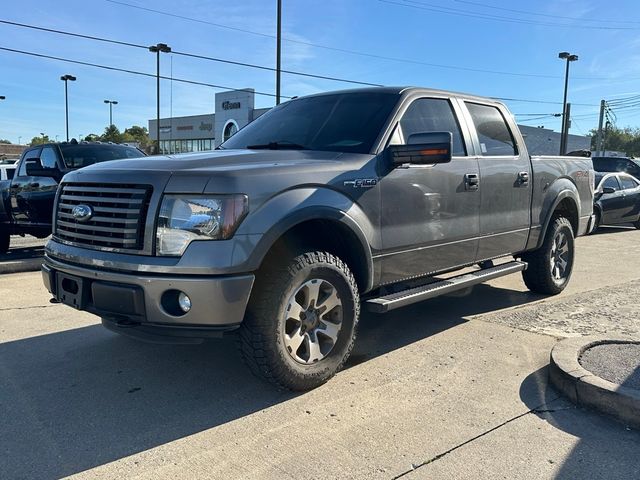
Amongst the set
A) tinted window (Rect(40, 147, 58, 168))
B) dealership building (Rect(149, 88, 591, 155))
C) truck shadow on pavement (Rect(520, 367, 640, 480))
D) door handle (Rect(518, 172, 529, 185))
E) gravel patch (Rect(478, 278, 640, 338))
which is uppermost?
dealership building (Rect(149, 88, 591, 155))

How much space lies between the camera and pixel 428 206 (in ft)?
14.5

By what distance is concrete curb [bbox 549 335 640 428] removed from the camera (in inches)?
129

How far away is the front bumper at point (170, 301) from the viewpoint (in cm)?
310

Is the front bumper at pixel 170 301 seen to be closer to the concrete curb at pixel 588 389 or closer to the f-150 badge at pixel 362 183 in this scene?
the f-150 badge at pixel 362 183

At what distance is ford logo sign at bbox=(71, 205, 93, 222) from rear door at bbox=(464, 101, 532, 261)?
10.7 ft

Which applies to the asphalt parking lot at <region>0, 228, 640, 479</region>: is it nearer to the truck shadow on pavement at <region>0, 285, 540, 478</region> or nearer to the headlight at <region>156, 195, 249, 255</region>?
the truck shadow on pavement at <region>0, 285, 540, 478</region>

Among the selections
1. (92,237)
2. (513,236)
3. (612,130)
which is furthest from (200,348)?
(612,130)

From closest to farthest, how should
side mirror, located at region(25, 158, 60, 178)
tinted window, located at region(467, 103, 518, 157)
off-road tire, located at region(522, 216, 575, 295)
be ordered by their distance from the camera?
tinted window, located at region(467, 103, 518, 157)
off-road tire, located at region(522, 216, 575, 295)
side mirror, located at region(25, 158, 60, 178)

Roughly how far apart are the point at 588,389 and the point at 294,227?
209cm

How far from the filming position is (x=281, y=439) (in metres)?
3.07

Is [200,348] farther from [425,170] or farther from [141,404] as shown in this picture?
[425,170]

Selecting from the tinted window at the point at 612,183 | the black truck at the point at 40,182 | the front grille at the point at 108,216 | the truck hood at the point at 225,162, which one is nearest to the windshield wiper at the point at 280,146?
the truck hood at the point at 225,162

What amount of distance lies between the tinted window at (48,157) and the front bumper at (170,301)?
6.43m

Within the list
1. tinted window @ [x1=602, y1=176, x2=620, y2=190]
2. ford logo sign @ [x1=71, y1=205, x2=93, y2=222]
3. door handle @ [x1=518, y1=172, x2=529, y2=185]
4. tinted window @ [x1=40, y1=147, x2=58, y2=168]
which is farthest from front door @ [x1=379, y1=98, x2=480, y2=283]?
tinted window @ [x1=602, y1=176, x2=620, y2=190]
